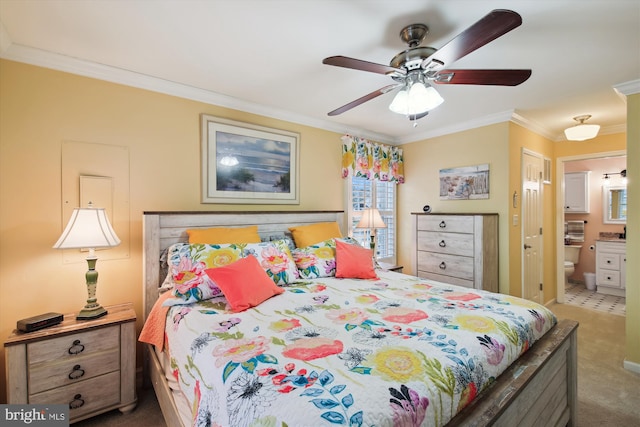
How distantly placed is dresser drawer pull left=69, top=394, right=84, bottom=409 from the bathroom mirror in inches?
288

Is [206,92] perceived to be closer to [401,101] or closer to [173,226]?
[173,226]

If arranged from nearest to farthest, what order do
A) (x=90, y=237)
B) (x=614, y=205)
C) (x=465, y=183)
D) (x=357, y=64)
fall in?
(x=357, y=64) < (x=90, y=237) < (x=465, y=183) < (x=614, y=205)

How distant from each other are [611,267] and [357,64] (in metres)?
5.68

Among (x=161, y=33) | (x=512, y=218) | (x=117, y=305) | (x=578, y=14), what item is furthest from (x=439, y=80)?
(x=117, y=305)

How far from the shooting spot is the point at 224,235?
2475 mm

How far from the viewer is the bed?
0.95 metres

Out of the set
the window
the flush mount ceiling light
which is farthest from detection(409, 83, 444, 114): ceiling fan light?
the flush mount ceiling light

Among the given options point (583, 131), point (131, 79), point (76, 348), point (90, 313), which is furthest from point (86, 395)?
point (583, 131)

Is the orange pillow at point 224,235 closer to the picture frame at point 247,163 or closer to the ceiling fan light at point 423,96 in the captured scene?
the picture frame at point 247,163

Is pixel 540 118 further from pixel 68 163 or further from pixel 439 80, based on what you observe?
pixel 68 163

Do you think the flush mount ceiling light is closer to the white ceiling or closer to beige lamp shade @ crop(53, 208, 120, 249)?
the white ceiling

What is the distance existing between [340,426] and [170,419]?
1320 mm

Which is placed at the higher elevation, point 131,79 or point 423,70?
point 131,79

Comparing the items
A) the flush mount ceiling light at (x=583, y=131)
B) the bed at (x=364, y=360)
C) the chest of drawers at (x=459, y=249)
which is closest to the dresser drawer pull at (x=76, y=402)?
the bed at (x=364, y=360)
